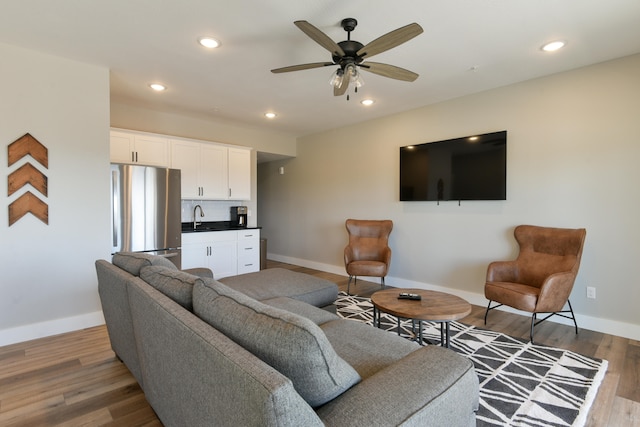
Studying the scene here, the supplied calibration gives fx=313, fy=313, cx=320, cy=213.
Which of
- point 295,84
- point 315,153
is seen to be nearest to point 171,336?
point 295,84

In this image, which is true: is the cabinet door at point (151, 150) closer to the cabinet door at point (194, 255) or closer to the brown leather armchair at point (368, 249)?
the cabinet door at point (194, 255)

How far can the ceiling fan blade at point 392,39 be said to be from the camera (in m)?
1.96

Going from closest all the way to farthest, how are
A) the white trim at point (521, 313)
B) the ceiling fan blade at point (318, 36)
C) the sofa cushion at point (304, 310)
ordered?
the ceiling fan blade at point (318, 36) → the sofa cushion at point (304, 310) → the white trim at point (521, 313)

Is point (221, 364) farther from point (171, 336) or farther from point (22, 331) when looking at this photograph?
point (22, 331)

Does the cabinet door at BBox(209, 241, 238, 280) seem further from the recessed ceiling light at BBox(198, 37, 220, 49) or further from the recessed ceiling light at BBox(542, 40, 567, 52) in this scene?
the recessed ceiling light at BBox(542, 40, 567, 52)

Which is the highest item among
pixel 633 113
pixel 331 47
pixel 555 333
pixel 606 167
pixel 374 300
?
pixel 331 47

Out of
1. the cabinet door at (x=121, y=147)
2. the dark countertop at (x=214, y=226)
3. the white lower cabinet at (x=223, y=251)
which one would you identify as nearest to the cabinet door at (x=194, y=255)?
the white lower cabinet at (x=223, y=251)

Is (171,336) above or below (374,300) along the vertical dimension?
above

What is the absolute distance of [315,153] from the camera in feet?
19.8

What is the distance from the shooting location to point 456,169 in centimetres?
403

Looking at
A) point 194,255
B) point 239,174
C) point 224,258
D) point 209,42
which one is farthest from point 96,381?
point 239,174

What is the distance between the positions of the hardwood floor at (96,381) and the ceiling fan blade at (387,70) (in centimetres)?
259

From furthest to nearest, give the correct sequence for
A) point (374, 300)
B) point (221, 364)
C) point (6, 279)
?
point (6, 279), point (374, 300), point (221, 364)

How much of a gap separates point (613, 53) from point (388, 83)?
6.67 ft
